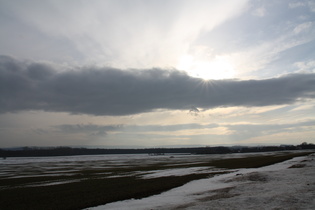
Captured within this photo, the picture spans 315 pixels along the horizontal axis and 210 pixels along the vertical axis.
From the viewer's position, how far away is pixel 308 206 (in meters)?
14.1

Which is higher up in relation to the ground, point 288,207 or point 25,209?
point 288,207

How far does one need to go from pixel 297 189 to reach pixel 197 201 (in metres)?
7.81

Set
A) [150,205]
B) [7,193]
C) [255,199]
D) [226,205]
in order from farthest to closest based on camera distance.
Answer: [7,193] → [150,205] → [255,199] → [226,205]

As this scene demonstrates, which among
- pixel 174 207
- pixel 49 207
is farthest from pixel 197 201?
pixel 49 207

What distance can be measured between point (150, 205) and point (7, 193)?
67.6 ft

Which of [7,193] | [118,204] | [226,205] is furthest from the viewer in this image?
[7,193]

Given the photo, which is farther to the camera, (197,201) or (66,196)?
(66,196)

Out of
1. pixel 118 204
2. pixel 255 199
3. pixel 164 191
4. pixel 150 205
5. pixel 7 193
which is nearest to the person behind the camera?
pixel 255 199

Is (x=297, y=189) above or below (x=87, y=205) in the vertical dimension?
above

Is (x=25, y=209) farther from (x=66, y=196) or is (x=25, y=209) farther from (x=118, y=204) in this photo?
(x=118, y=204)

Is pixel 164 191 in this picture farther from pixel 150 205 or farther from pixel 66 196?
pixel 66 196

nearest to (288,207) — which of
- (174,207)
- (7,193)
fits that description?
(174,207)

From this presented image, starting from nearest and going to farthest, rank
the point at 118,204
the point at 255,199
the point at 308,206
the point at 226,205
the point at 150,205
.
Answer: the point at 308,206 < the point at 226,205 < the point at 255,199 < the point at 150,205 < the point at 118,204

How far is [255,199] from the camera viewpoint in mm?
16953
